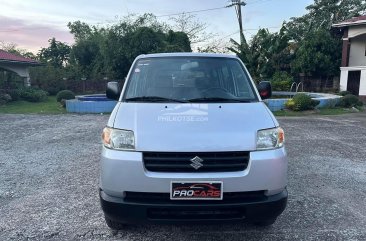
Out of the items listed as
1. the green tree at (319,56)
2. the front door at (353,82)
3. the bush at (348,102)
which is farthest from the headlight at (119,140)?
the front door at (353,82)

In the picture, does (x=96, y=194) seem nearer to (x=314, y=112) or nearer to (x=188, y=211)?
(x=188, y=211)

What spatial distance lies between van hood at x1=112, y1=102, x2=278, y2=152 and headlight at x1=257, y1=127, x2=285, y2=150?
0.06 meters

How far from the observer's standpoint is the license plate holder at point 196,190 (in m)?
2.56

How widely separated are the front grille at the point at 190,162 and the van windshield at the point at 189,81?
0.92 meters

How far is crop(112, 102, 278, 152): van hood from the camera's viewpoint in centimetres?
263

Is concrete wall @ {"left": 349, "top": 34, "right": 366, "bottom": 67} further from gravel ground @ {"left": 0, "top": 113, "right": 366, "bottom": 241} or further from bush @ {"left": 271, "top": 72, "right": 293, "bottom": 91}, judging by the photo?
gravel ground @ {"left": 0, "top": 113, "right": 366, "bottom": 241}

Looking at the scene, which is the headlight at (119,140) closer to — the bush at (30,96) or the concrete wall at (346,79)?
the bush at (30,96)

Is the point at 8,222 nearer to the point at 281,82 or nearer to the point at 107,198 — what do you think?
the point at 107,198

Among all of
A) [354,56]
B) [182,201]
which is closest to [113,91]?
[182,201]

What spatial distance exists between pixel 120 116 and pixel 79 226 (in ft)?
4.47

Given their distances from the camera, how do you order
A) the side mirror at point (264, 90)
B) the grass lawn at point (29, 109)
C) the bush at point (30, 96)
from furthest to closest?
the bush at point (30, 96) → the grass lawn at point (29, 109) → the side mirror at point (264, 90)

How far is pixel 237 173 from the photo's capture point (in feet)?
8.62

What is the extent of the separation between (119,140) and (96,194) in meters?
1.81

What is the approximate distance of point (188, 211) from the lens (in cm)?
260
